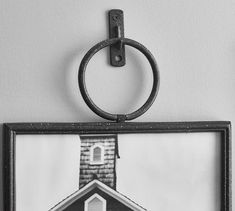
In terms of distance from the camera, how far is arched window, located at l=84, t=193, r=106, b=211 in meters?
0.71

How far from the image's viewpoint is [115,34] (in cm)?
73

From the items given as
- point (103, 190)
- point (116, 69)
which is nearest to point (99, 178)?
point (103, 190)

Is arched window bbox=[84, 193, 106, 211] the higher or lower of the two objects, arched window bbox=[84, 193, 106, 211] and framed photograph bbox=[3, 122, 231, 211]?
the lower

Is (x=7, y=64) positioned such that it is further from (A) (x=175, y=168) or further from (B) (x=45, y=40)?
(A) (x=175, y=168)

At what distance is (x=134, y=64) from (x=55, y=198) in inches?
9.4

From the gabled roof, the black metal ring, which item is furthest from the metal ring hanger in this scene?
the gabled roof

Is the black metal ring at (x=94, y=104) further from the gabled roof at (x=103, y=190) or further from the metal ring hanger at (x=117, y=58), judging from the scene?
the gabled roof at (x=103, y=190)

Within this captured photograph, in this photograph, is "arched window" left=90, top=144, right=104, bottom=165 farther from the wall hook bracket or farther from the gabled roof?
the wall hook bracket

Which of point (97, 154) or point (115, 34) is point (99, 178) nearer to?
point (97, 154)

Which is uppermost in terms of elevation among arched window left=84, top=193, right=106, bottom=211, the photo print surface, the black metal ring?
the black metal ring

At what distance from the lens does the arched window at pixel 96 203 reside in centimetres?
71

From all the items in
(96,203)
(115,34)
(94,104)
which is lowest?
(96,203)

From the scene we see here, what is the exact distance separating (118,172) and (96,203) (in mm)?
57

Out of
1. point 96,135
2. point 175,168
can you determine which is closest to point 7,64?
point 96,135
